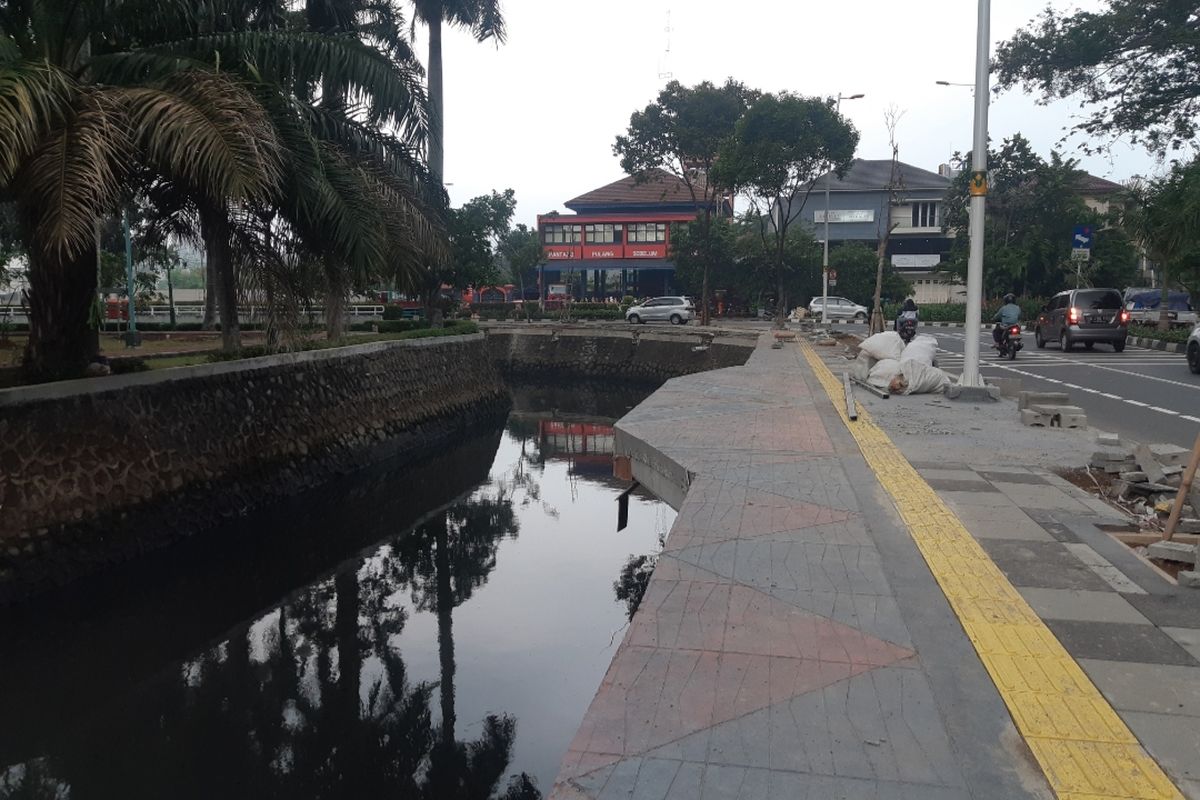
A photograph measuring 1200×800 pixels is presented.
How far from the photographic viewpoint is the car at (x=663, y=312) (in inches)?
1638

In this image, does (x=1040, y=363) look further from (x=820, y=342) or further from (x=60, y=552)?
(x=60, y=552)

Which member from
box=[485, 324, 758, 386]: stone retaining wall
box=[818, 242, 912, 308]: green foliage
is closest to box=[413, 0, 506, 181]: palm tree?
box=[485, 324, 758, 386]: stone retaining wall

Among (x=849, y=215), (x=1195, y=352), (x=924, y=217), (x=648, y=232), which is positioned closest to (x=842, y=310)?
(x=648, y=232)

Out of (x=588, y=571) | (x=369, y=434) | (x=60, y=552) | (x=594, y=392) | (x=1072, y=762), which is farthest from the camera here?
(x=594, y=392)

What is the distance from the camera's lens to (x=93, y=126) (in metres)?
7.83

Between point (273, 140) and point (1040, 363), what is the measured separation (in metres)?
19.6

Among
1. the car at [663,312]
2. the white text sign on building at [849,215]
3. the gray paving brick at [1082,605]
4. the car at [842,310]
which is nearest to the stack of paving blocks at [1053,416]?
the gray paving brick at [1082,605]

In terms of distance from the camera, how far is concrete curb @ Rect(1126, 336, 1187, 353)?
25344 millimetres

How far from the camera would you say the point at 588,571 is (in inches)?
414

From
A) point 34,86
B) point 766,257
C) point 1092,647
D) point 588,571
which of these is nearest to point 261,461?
point 588,571

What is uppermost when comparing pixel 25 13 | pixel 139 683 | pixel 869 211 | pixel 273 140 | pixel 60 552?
pixel 869 211

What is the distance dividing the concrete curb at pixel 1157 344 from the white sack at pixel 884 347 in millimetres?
13473

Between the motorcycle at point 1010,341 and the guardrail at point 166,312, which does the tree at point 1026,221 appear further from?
the guardrail at point 166,312

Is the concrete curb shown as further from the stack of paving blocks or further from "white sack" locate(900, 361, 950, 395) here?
the stack of paving blocks
